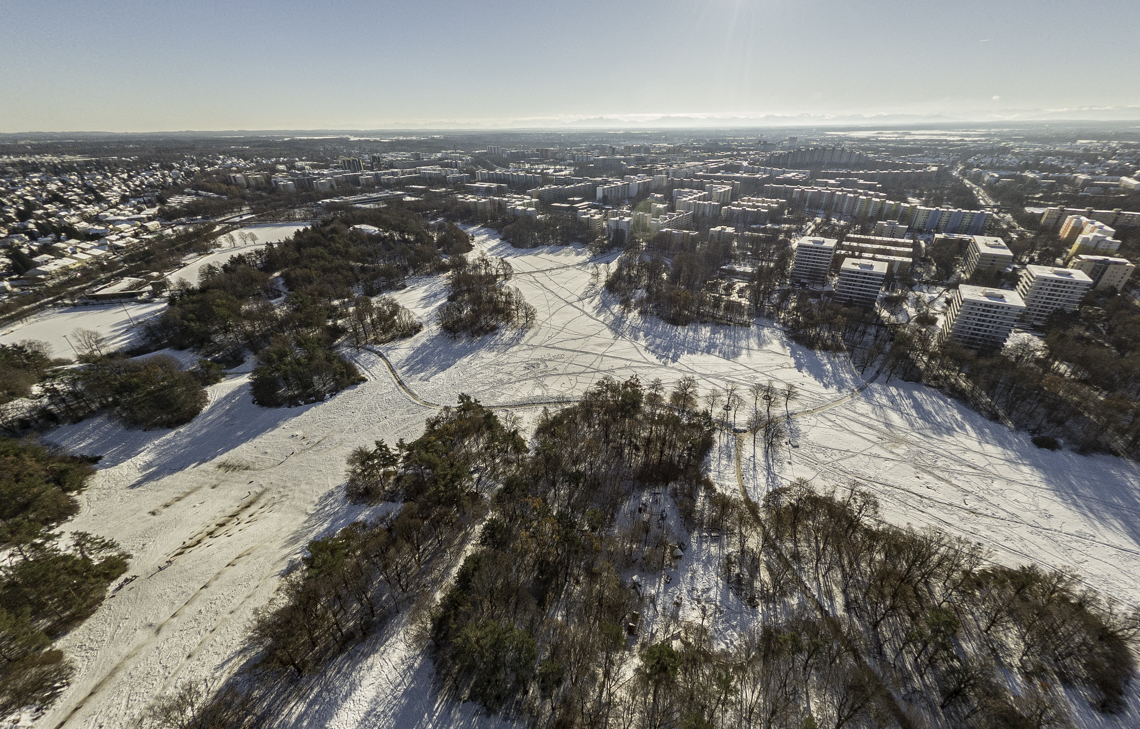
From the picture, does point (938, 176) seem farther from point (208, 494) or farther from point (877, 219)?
point (208, 494)

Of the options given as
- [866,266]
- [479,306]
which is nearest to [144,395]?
[479,306]

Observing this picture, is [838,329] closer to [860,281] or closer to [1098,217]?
[860,281]

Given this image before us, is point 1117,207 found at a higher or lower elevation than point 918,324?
higher

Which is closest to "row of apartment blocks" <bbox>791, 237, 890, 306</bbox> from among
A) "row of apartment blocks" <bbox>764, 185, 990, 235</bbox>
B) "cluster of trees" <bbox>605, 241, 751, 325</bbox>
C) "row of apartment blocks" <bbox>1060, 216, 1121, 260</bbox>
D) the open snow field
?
"cluster of trees" <bbox>605, 241, 751, 325</bbox>

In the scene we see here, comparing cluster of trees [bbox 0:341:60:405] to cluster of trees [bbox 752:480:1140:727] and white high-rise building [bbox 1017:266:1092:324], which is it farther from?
white high-rise building [bbox 1017:266:1092:324]

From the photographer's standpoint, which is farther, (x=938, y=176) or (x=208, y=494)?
(x=938, y=176)

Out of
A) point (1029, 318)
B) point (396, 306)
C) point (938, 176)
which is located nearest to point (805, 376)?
point (1029, 318)

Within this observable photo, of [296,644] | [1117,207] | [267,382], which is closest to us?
[296,644]
